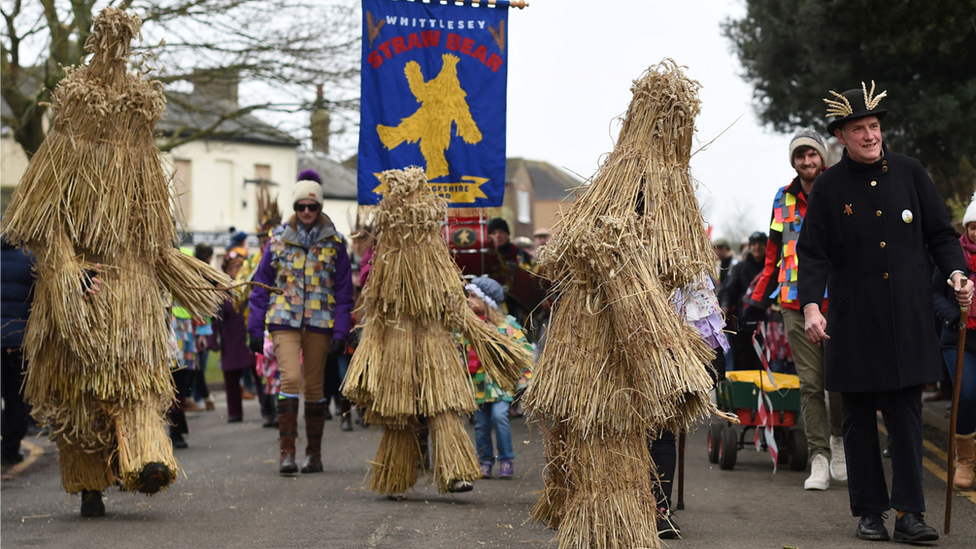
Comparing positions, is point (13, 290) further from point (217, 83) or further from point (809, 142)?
point (217, 83)

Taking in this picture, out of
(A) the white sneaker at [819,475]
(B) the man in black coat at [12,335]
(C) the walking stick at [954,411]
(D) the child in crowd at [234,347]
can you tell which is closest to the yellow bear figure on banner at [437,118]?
(B) the man in black coat at [12,335]

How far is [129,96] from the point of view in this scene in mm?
6836

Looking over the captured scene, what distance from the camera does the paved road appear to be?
20.0 ft

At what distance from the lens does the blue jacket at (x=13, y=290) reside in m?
9.27

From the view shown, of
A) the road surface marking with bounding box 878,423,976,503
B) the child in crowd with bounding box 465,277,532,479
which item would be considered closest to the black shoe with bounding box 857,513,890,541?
the road surface marking with bounding box 878,423,976,503

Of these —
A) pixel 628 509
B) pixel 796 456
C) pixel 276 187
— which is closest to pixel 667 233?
pixel 628 509

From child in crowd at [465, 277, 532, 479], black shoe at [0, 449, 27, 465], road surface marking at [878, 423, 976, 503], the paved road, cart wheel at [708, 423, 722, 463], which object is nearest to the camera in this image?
the paved road

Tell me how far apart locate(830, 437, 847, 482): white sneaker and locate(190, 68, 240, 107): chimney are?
12.2m

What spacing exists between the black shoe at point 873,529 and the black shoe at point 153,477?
3888mm

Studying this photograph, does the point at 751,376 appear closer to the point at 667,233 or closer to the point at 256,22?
the point at 667,233

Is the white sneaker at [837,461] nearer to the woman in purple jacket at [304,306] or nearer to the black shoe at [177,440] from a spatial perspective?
the woman in purple jacket at [304,306]

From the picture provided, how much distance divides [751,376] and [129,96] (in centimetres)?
510

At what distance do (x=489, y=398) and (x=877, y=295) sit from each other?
340cm

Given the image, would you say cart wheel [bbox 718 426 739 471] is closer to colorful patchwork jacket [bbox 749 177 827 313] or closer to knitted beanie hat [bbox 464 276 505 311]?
colorful patchwork jacket [bbox 749 177 827 313]
